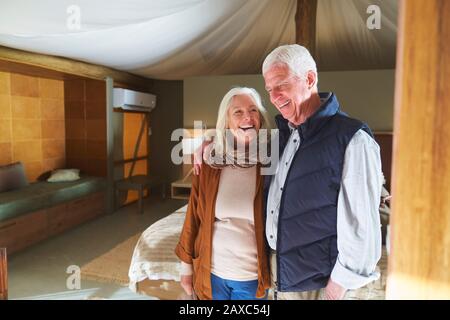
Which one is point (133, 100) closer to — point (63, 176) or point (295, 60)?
point (63, 176)

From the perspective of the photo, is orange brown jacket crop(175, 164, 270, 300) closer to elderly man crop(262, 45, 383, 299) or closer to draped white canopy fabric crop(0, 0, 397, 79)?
elderly man crop(262, 45, 383, 299)

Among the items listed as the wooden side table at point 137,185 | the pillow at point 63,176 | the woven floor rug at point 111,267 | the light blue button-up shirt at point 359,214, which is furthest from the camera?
the wooden side table at point 137,185

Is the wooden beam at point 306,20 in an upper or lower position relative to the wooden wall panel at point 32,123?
upper

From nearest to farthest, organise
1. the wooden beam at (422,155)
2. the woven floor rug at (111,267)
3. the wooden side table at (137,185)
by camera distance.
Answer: the wooden beam at (422,155)
the woven floor rug at (111,267)
the wooden side table at (137,185)

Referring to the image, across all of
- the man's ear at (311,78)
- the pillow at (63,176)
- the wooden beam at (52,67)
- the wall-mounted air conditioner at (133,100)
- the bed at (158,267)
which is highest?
the wooden beam at (52,67)

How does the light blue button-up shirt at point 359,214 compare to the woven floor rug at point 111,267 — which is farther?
the woven floor rug at point 111,267

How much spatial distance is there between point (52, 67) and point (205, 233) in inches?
111

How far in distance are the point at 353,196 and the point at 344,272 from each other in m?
0.19

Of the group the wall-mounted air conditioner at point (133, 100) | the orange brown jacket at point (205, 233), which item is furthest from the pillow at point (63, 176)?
the orange brown jacket at point (205, 233)

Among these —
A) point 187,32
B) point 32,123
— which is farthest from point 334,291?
point 32,123

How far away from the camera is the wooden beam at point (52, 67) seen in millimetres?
2684

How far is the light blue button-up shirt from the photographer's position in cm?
74

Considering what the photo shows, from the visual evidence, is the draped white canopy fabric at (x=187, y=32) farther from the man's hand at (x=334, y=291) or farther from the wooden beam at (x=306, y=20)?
the man's hand at (x=334, y=291)

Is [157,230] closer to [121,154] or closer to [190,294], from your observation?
[190,294]
